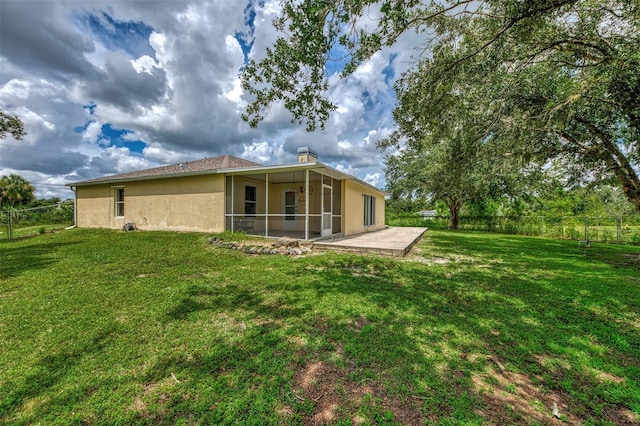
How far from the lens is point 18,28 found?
7141 mm

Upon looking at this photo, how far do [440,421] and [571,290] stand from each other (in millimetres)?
4785

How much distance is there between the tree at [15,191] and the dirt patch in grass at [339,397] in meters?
31.0

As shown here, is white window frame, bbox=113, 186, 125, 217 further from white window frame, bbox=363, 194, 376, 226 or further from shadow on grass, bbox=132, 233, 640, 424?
white window frame, bbox=363, 194, 376, 226

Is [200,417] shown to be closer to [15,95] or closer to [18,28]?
[18,28]

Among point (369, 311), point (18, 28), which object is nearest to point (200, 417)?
point (369, 311)

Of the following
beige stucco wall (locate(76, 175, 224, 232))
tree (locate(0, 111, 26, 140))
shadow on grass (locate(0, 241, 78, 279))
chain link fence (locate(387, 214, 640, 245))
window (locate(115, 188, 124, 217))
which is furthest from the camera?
window (locate(115, 188, 124, 217))

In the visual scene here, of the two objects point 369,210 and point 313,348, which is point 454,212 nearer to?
point 369,210

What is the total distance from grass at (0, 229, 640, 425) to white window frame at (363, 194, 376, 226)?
10.2m

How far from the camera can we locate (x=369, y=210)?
52.5 feet

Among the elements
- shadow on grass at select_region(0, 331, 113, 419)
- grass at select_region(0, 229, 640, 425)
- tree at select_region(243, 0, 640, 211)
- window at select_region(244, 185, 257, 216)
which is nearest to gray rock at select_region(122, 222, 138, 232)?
window at select_region(244, 185, 257, 216)

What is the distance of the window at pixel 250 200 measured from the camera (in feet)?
40.3

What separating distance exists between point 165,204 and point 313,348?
460 inches

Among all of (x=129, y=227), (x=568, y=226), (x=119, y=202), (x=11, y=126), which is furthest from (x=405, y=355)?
(x=568, y=226)

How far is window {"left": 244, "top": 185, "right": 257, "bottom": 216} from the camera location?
1229cm
